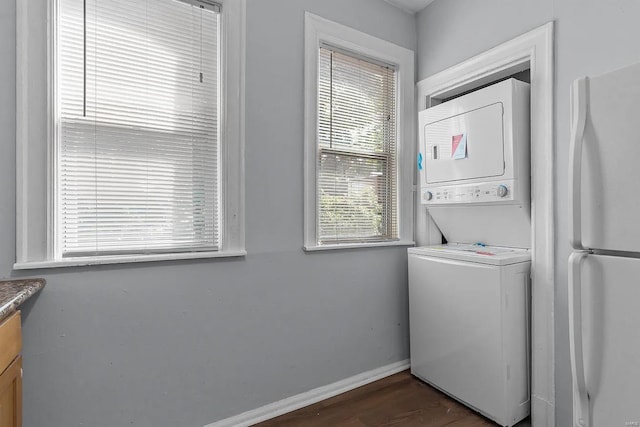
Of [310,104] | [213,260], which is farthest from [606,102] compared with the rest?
[213,260]

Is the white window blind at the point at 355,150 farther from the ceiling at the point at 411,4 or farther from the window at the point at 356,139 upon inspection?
the ceiling at the point at 411,4

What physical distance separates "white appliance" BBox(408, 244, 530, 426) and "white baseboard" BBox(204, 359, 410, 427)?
0.27 metres

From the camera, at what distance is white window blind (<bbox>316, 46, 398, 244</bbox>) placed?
7.01 feet

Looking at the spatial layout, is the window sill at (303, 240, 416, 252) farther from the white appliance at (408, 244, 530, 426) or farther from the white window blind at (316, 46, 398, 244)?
the white appliance at (408, 244, 530, 426)

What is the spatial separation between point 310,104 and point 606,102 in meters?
1.43

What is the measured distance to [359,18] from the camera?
2.20m

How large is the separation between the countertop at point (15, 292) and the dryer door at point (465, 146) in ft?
7.28

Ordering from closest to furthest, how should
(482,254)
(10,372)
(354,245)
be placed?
(10,372) → (482,254) → (354,245)

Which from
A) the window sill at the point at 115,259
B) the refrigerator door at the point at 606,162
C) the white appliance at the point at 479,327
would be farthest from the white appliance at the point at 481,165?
the window sill at the point at 115,259

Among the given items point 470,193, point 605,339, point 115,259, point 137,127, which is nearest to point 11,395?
point 115,259

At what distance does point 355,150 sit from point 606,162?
1.40 meters

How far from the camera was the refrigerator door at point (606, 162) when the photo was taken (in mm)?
1026

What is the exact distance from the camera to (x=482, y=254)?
1866 millimetres

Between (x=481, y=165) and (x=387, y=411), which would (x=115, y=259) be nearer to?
(x=387, y=411)
